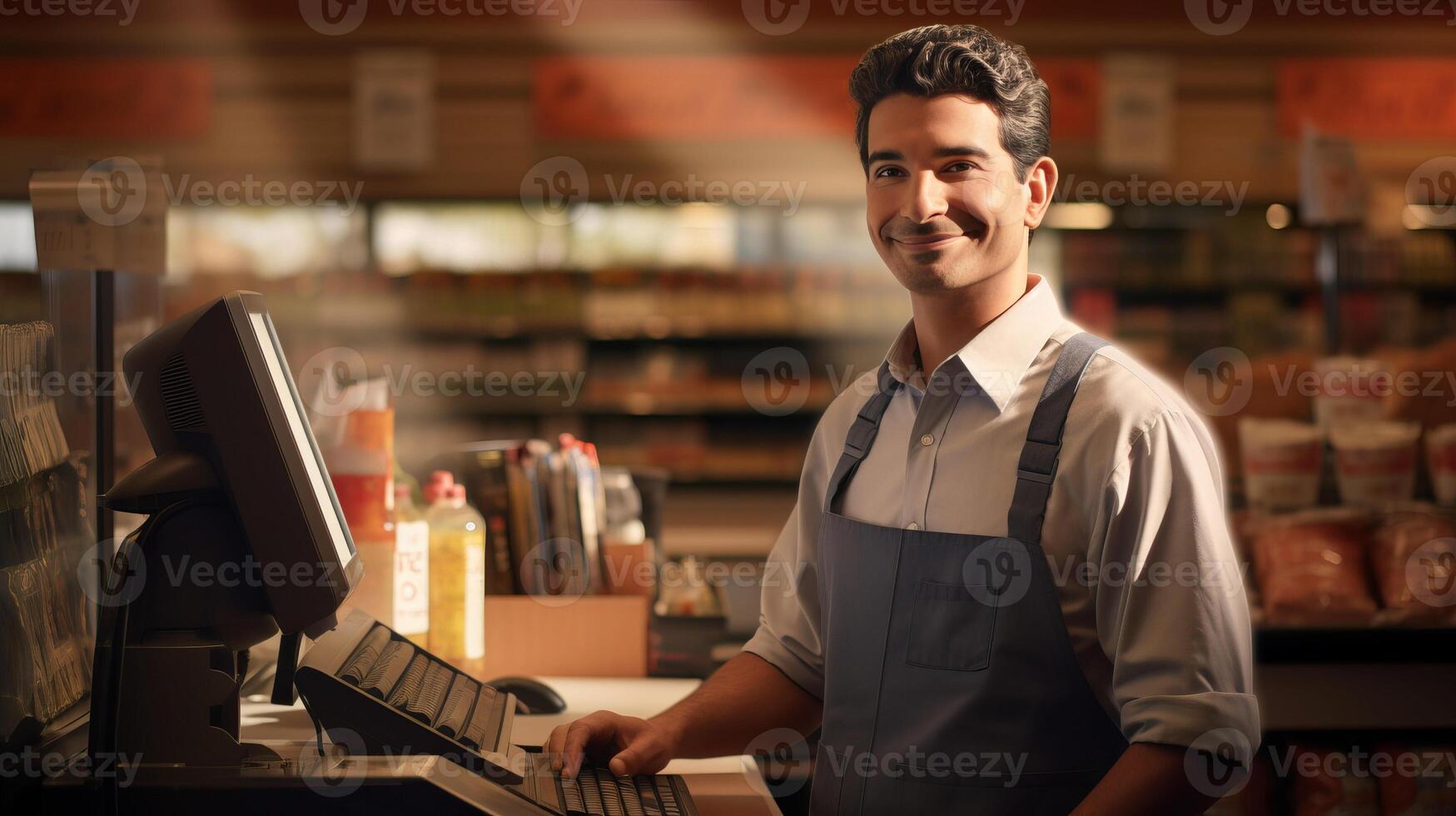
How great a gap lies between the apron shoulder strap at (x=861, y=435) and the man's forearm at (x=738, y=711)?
27 centimetres

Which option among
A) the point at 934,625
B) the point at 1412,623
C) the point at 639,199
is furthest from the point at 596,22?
the point at 934,625

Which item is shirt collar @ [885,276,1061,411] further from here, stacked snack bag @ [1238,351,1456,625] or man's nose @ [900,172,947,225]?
stacked snack bag @ [1238,351,1456,625]

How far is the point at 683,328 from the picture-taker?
6.03 metres

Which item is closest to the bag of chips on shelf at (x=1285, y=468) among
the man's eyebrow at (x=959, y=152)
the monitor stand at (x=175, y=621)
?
the man's eyebrow at (x=959, y=152)

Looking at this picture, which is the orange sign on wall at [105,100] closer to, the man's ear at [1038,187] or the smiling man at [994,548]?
the smiling man at [994,548]

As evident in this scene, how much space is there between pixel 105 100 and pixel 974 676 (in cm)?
614

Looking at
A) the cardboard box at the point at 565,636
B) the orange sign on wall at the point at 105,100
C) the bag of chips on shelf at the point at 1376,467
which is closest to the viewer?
the cardboard box at the point at 565,636

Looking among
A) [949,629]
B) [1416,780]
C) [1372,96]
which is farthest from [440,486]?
[1372,96]

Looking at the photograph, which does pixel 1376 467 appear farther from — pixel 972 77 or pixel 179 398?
pixel 179 398

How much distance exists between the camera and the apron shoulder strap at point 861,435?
168 centimetres

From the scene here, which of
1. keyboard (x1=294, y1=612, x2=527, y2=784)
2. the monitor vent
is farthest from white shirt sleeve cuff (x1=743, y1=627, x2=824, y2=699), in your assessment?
the monitor vent

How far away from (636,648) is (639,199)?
4.00m

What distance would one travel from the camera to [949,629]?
1.48 metres

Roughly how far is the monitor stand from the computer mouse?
82cm
